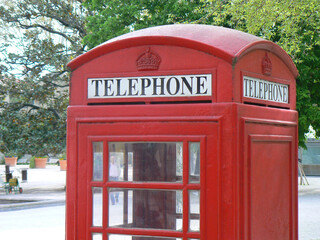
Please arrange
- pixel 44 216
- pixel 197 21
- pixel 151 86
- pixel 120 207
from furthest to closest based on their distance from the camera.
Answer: pixel 44 216 → pixel 197 21 → pixel 120 207 → pixel 151 86

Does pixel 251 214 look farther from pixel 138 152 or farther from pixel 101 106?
pixel 101 106

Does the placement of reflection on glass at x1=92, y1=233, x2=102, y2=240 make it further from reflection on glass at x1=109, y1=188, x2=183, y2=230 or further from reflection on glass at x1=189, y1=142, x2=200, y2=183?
reflection on glass at x1=189, y1=142, x2=200, y2=183

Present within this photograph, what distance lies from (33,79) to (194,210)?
2173cm

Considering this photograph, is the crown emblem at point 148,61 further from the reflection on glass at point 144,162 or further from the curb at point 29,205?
the curb at point 29,205

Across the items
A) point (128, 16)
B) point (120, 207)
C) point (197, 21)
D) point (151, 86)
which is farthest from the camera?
point (128, 16)

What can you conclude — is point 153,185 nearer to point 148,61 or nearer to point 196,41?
point 148,61

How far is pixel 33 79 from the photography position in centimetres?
2436

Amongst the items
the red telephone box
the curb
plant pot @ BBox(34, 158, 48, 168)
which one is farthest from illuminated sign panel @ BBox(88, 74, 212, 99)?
plant pot @ BBox(34, 158, 48, 168)

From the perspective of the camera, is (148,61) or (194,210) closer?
(194,210)

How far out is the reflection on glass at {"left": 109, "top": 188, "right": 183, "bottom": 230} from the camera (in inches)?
140

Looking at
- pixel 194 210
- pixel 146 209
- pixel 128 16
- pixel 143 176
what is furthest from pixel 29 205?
pixel 194 210

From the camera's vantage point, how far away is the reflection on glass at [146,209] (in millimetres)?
3555

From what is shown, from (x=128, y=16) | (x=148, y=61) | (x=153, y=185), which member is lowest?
(x=153, y=185)

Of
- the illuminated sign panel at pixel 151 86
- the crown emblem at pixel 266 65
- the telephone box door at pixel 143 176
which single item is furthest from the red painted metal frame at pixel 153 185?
the crown emblem at pixel 266 65
